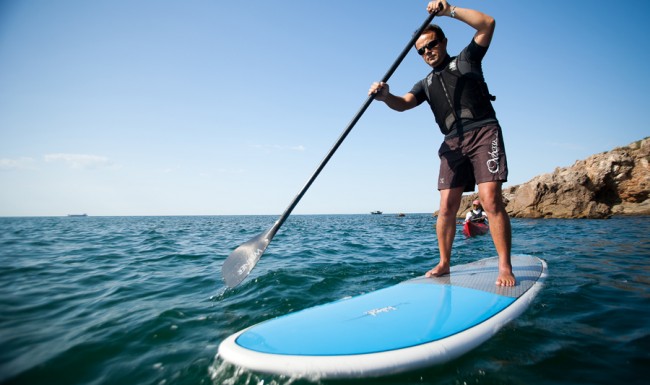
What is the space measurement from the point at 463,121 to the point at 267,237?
8.36 feet

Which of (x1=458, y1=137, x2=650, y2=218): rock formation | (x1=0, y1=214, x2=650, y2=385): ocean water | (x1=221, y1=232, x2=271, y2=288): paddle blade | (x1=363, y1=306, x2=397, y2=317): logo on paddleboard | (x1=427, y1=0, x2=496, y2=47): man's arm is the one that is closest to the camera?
(x1=0, y1=214, x2=650, y2=385): ocean water

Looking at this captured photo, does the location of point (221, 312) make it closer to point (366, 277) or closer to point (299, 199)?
point (299, 199)

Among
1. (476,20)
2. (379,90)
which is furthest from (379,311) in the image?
(476,20)

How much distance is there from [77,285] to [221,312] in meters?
2.77

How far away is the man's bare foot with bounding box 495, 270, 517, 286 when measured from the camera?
3014mm

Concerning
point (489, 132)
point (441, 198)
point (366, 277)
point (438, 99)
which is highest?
point (438, 99)

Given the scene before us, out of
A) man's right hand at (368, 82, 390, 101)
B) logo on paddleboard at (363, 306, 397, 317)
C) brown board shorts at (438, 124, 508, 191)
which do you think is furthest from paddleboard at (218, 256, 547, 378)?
man's right hand at (368, 82, 390, 101)

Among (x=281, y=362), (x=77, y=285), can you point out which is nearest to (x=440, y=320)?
(x=281, y=362)

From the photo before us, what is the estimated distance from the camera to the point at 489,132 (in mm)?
3062

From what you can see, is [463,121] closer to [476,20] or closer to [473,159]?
[473,159]

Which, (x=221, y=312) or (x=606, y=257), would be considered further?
(x=606, y=257)

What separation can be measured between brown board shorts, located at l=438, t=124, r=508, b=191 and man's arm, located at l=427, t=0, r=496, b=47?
85 centimetres

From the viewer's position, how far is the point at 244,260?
3.30 m

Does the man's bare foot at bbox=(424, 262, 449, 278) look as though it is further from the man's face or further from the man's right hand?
the man's face
